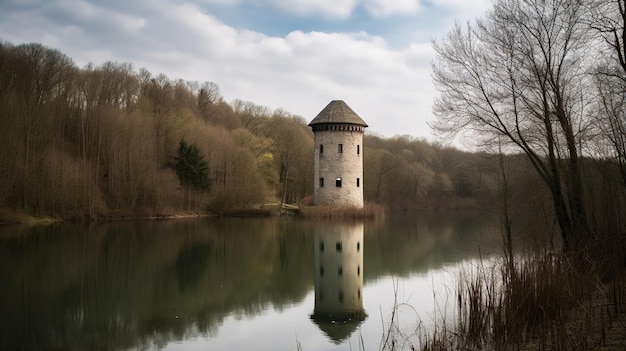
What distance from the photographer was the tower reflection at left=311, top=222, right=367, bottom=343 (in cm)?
720

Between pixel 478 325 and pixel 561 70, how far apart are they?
599 cm

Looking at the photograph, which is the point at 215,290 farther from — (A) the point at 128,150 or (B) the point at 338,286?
(A) the point at 128,150

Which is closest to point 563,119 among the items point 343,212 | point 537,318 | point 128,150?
point 537,318

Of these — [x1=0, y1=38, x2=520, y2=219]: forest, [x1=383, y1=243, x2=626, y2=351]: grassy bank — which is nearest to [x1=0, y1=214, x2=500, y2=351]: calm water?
[x1=383, y1=243, x2=626, y2=351]: grassy bank

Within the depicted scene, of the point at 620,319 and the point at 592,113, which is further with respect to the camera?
the point at 592,113

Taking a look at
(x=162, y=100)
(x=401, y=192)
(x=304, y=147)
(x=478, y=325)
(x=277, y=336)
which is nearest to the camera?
(x=478, y=325)

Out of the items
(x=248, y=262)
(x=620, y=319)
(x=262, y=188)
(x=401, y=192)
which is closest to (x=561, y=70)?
(x=620, y=319)

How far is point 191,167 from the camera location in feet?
105

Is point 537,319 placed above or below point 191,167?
below

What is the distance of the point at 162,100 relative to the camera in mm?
37469

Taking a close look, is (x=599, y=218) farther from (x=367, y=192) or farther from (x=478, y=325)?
(x=367, y=192)

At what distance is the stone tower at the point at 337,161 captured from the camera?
102 feet

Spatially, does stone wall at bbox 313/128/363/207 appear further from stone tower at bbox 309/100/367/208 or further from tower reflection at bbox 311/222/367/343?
tower reflection at bbox 311/222/367/343

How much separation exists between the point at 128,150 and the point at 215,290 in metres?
22.5
